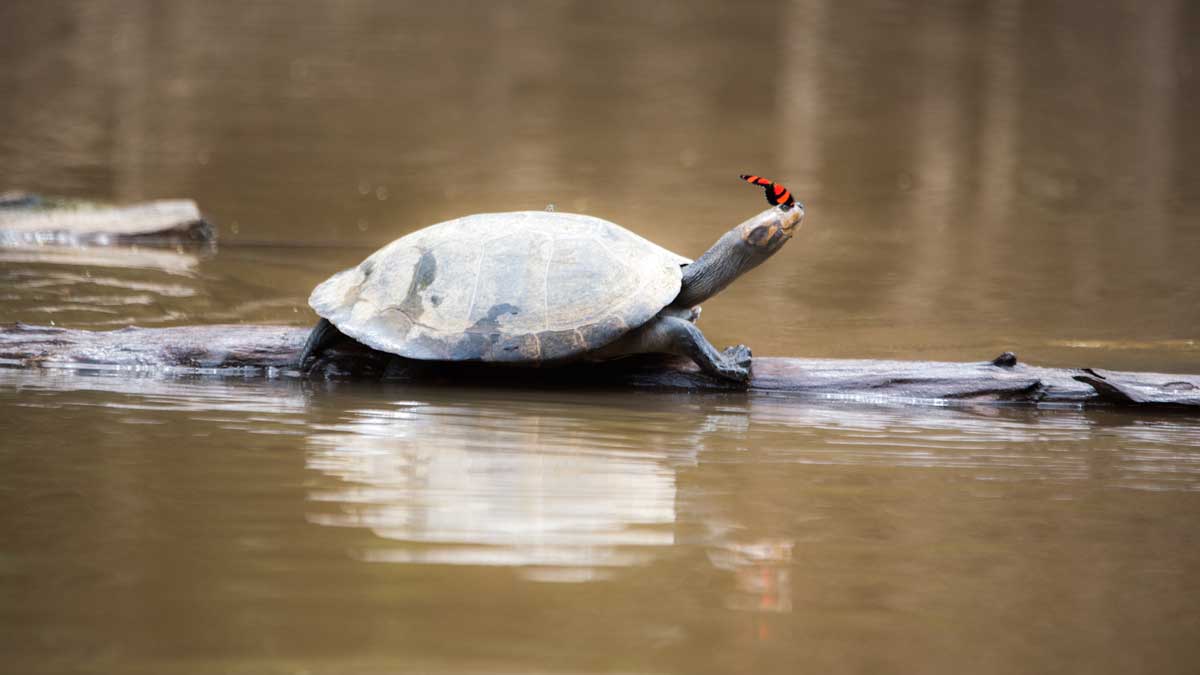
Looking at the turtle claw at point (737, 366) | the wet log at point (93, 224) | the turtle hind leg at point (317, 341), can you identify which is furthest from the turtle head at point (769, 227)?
the wet log at point (93, 224)

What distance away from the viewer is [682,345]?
6.09 metres

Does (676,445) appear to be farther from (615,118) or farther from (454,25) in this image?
(454,25)

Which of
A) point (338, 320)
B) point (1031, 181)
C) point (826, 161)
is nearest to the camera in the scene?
point (338, 320)

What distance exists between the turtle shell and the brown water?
10.9 inches

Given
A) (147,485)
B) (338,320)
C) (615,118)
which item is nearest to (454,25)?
(615,118)

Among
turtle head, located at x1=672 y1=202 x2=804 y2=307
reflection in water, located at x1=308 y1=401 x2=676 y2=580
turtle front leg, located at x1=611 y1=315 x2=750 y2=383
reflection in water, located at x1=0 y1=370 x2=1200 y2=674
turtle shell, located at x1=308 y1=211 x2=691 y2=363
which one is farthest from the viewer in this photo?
turtle head, located at x1=672 y1=202 x2=804 y2=307

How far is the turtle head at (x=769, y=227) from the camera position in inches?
246

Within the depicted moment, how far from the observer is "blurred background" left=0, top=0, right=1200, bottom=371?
957cm

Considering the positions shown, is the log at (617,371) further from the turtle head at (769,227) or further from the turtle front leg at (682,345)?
the turtle head at (769,227)

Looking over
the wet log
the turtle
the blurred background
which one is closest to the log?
the turtle

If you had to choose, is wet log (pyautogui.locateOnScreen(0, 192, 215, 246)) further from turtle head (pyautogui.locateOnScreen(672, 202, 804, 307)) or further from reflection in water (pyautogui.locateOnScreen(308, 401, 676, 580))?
reflection in water (pyautogui.locateOnScreen(308, 401, 676, 580))

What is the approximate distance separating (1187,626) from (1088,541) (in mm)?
687

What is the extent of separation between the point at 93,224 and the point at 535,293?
6.06 meters

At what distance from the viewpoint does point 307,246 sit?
1097 centimetres
